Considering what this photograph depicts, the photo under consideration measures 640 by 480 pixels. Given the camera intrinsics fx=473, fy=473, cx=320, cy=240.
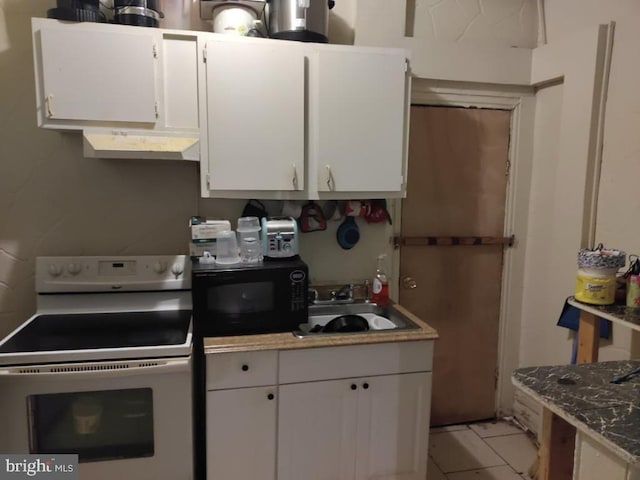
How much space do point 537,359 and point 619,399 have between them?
1531 mm

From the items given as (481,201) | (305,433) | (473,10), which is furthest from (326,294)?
(473,10)

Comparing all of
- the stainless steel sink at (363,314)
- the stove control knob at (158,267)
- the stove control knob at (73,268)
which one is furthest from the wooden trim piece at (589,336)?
the stove control knob at (73,268)

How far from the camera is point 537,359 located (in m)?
2.76

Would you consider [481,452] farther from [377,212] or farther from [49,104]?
[49,104]

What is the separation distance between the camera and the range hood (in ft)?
5.92

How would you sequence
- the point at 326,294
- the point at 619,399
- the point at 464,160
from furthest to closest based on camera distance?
the point at 464,160 < the point at 326,294 < the point at 619,399

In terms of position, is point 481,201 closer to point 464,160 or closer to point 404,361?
point 464,160

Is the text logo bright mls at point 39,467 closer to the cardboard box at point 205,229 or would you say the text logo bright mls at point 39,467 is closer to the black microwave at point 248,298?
the black microwave at point 248,298

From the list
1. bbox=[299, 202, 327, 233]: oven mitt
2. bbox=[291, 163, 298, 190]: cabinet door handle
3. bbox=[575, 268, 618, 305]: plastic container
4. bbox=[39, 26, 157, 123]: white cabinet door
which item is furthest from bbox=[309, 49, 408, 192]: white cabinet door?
bbox=[575, 268, 618, 305]: plastic container

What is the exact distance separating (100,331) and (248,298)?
61cm

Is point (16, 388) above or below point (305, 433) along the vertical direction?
above

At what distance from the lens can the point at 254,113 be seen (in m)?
2.04

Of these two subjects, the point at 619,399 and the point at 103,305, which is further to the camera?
the point at 103,305

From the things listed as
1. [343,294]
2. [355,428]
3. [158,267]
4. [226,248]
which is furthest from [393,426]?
[158,267]
